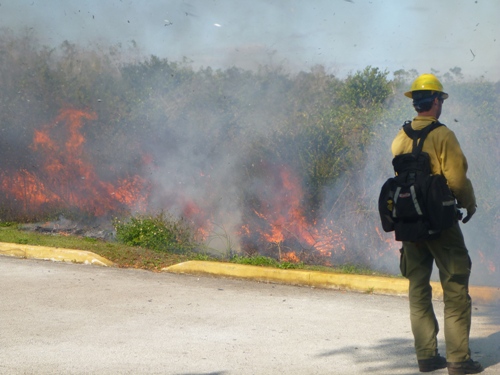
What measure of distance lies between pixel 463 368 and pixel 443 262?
2.05 feet

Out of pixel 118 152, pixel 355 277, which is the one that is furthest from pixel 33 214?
pixel 355 277

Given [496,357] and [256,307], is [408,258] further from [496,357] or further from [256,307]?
[256,307]

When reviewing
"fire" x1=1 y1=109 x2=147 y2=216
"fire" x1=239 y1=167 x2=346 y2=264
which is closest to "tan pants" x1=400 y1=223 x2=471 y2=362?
"fire" x1=239 y1=167 x2=346 y2=264

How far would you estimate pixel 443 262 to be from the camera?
4523 millimetres

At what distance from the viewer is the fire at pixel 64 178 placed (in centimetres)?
1096

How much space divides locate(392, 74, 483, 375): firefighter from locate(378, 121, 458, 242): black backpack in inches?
2.7

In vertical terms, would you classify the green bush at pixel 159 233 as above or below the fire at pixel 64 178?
below

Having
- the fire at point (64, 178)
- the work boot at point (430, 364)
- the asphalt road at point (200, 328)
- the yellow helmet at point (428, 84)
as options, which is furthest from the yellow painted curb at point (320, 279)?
the fire at point (64, 178)

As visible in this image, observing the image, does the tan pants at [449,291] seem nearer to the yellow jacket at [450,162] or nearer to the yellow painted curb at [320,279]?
the yellow jacket at [450,162]

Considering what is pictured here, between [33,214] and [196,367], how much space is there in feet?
24.0

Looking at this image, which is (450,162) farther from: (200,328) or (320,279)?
(320,279)

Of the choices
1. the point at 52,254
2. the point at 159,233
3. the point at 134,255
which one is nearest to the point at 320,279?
the point at 134,255

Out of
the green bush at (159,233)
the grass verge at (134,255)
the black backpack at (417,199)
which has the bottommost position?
the grass verge at (134,255)

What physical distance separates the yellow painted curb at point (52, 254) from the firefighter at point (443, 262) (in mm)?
4476
